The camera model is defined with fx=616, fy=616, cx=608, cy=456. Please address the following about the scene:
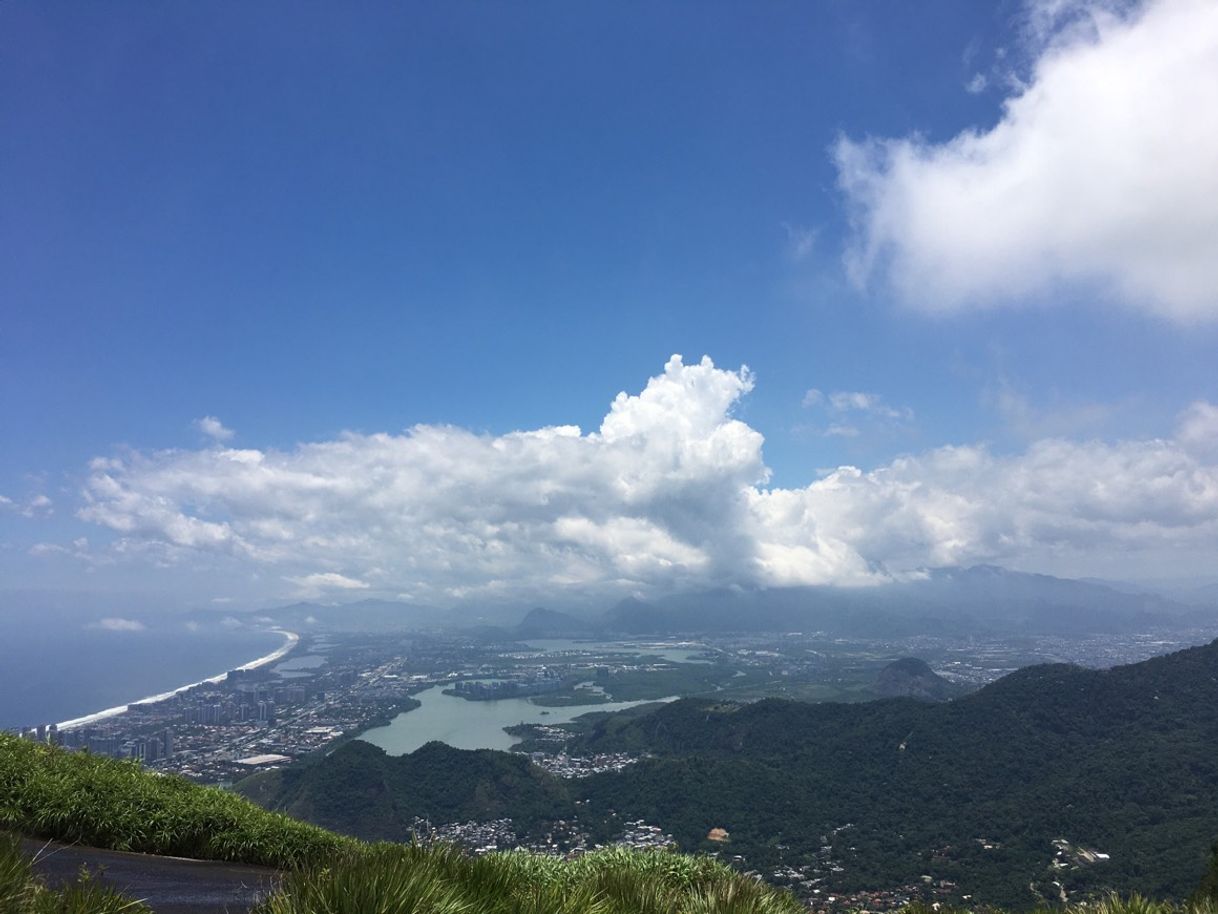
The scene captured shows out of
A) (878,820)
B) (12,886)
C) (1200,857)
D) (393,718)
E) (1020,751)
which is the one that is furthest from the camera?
(393,718)

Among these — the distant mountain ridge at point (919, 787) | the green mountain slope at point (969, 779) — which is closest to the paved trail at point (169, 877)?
the distant mountain ridge at point (919, 787)

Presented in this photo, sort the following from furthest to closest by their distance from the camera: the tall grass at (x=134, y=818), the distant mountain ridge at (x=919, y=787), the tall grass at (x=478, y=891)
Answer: the distant mountain ridge at (x=919, y=787) → the tall grass at (x=134, y=818) → the tall grass at (x=478, y=891)

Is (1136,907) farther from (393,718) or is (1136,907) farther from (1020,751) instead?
(393,718)

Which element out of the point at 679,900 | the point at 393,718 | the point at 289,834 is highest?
the point at 679,900

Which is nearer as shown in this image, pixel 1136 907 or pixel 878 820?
pixel 1136 907

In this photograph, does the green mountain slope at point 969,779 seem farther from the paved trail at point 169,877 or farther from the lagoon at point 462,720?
the paved trail at point 169,877

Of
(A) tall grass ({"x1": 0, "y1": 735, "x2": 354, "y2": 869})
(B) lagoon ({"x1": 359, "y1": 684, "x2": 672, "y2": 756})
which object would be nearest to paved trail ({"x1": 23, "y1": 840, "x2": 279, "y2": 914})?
(A) tall grass ({"x1": 0, "y1": 735, "x2": 354, "y2": 869})

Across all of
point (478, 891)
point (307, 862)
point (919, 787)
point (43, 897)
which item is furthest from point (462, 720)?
point (43, 897)

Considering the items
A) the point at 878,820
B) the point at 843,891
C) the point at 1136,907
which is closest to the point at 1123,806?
the point at 878,820
